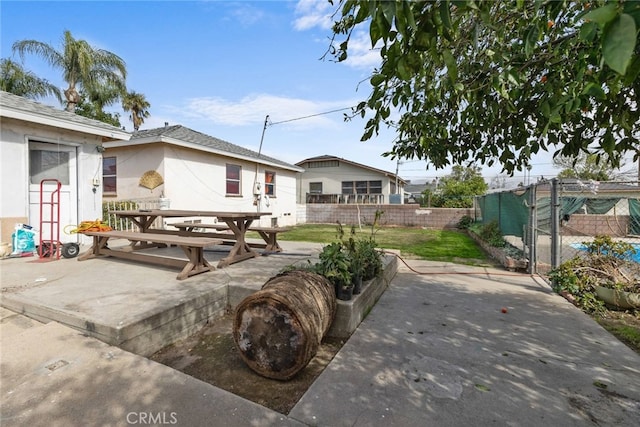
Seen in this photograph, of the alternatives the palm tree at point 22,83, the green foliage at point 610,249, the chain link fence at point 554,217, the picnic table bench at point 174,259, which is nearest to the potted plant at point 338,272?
the picnic table bench at point 174,259

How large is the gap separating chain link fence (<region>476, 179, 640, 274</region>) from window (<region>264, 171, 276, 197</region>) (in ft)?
30.0

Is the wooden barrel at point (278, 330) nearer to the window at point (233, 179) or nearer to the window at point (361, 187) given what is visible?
the window at point (233, 179)

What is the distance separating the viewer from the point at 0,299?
10.6 feet

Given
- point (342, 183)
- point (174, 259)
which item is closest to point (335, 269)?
point (174, 259)

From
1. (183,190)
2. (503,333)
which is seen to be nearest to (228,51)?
(183,190)

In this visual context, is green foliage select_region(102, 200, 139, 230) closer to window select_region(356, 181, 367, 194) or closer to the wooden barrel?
the wooden barrel

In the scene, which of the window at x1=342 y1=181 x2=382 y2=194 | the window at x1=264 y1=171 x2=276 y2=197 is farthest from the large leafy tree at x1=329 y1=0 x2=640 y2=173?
the window at x1=342 y1=181 x2=382 y2=194

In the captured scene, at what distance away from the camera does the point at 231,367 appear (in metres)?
2.64

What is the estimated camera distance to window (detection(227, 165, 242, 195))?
469 inches

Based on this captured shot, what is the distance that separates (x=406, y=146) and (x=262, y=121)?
43.5ft

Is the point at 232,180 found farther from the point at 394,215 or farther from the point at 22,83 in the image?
the point at 22,83

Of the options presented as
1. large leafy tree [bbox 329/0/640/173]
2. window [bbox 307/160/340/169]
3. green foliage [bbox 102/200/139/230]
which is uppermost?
window [bbox 307/160/340/169]

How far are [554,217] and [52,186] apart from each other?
9.48 m

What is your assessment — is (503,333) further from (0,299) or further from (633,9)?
(0,299)
